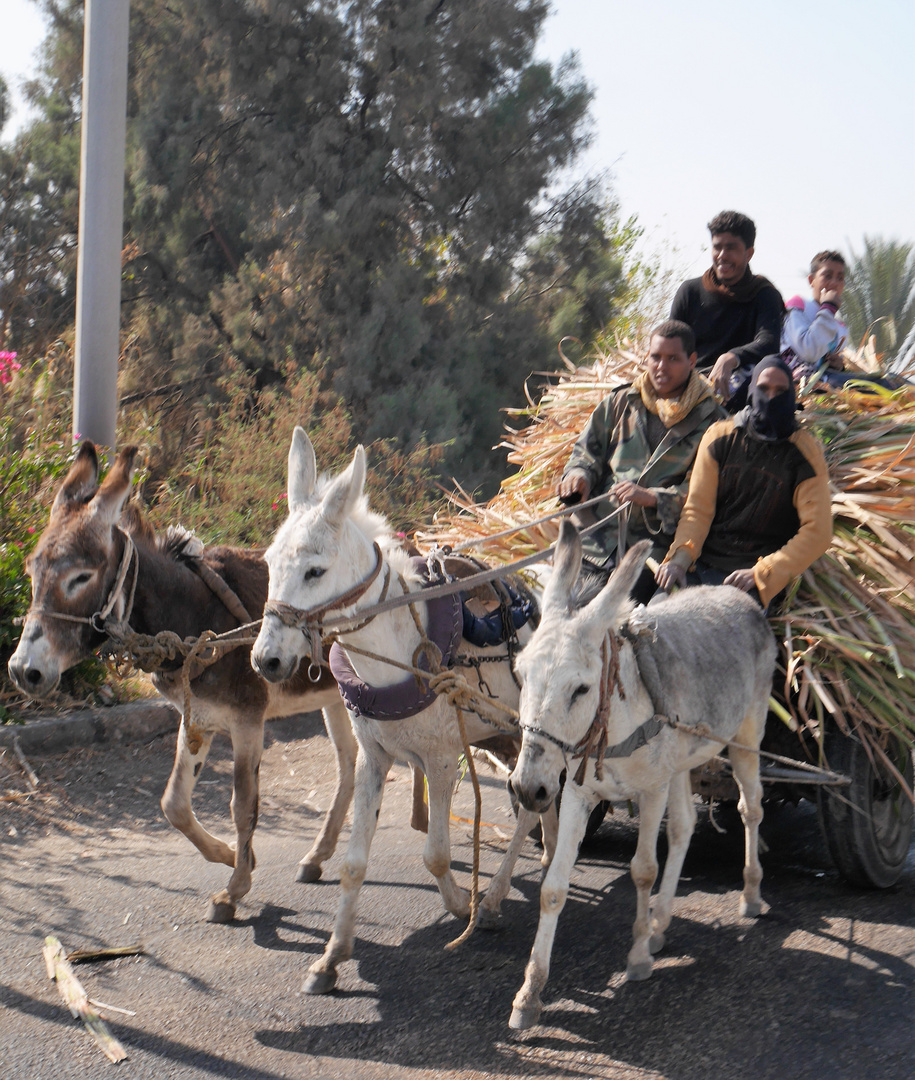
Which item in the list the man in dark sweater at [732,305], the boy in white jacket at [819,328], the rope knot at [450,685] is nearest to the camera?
the rope knot at [450,685]

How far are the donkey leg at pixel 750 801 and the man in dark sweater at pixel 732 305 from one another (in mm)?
1849

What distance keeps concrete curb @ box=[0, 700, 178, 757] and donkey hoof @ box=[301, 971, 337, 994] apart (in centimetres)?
323

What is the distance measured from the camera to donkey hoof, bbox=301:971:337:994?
3.91m

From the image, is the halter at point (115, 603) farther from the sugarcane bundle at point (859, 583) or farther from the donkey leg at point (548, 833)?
the donkey leg at point (548, 833)

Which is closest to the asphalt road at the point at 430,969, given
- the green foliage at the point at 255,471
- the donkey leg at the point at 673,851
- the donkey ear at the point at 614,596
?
the donkey leg at the point at 673,851

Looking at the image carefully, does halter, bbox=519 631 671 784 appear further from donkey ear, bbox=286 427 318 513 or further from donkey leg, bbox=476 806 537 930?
donkey ear, bbox=286 427 318 513

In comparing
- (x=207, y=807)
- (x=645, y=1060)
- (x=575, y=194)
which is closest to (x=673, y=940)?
(x=645, y=1060)

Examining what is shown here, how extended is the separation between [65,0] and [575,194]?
801cm

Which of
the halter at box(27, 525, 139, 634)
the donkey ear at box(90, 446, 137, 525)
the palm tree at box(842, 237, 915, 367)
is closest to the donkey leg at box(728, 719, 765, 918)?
the halter at box(27, 525, 139, 634)

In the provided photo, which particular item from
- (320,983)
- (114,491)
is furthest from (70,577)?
(320,983)

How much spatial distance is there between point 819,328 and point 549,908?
3782mm

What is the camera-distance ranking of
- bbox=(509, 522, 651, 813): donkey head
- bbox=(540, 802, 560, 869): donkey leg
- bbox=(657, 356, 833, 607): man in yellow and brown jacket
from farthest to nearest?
bbox=(540, 802, 560, 869): donkey leg < bbox=(657, 356, 833, 607): man in yellow and brown jacket < bbox=(509, 522, 651, 813): donkey head

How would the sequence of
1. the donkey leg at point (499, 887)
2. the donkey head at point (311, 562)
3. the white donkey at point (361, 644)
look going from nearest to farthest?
the donkey head at point (311, 562) < the white donkey at point (361, 644) < the donkey leg at point (499, 887)

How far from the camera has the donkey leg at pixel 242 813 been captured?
4.60m
